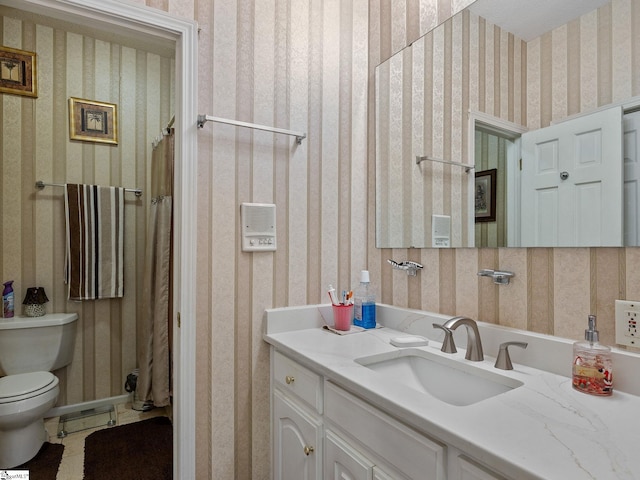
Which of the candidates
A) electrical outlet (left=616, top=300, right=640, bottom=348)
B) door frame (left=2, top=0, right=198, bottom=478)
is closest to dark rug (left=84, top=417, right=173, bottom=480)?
door frame (left=2, top=0, right=198, bottom=478)

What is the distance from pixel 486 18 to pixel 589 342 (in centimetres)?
109

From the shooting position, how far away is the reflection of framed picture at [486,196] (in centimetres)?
119

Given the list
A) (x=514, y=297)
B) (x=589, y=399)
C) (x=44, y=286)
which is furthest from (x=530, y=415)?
(x=44, y=286)

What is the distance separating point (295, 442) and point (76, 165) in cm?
229

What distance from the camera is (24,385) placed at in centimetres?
185

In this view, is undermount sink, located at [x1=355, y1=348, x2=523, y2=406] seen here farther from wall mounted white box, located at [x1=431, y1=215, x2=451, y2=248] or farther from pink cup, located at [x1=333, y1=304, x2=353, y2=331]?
wall mounted white box, located at [x1=431, y1=215, x2=451, y2=248]

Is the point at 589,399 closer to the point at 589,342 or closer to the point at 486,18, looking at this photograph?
the point at 589,342

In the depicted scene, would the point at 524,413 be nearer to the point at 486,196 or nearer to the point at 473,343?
the point at 473,343

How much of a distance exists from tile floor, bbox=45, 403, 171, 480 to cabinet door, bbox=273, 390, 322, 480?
1.13 meters

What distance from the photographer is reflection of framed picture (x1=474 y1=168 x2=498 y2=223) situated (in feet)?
3.91

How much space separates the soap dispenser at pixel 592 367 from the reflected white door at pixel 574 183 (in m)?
0.25

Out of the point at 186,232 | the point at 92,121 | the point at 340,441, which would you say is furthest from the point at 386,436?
the point at 92,121

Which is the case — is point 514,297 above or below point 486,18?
below

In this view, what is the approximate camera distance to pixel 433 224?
142 cm
